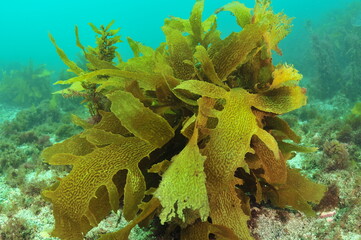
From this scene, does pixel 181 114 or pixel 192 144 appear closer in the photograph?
pixel 192 144

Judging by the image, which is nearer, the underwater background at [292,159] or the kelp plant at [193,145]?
the kelp plant at [193,145]

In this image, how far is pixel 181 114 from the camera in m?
1.72

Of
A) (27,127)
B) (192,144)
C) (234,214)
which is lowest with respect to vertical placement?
(234,214)

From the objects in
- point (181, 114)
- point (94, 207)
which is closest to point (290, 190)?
point (181, 114)

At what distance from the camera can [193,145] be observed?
1.20 m

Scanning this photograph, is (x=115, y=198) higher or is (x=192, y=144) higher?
(x=192, y=144)

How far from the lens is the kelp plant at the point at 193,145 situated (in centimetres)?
120

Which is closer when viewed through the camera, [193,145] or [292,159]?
[193,145]

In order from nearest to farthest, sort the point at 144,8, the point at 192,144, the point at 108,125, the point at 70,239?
1. the point at 192,144
2. the point at 70,239
3. the point at 108,125
4. the point at 144,8

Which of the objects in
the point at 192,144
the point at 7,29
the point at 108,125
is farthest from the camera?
the point at 7,29

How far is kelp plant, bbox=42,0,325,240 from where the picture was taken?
120 centimetres

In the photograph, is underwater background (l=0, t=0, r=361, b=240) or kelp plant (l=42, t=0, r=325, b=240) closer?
kelp plant (l=42, t=0, r=325, b=240)

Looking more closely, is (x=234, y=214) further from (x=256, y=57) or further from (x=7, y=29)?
(x=7, y=29)

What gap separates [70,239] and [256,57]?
1.53 m
